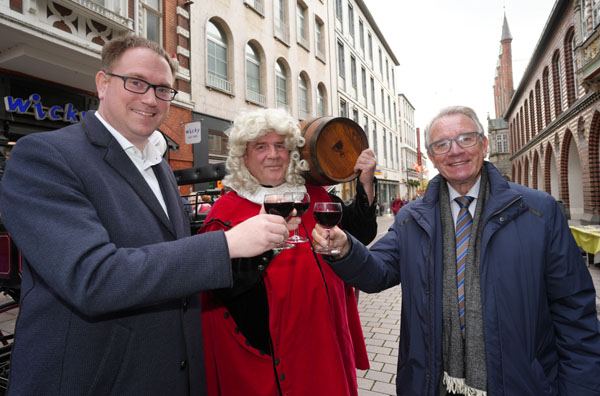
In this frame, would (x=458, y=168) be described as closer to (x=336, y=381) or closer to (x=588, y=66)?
A: (x=336, y=381)

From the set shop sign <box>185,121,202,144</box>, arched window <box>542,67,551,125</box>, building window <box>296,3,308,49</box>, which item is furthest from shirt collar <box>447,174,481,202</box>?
arched window <box>542,67,551,125</box>

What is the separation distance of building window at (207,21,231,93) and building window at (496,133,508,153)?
53.1 meters

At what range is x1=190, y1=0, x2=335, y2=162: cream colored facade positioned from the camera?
10844mm

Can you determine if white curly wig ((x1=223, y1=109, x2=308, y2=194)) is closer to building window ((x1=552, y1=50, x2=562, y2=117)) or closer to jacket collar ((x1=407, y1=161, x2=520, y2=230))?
jacket collar ((x1=407, y1=161, x2=520, y2=230))

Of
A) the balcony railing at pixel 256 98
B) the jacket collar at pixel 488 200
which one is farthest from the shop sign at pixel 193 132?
the jacket collar at pixel 488 200

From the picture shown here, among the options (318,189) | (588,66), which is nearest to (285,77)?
(588,66)

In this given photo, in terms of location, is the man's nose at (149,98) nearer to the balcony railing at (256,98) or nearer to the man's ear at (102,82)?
the man's ear at (102,82)

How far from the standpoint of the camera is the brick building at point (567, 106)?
1281 cm

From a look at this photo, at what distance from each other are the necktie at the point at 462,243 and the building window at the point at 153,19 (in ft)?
32.9

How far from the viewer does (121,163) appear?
4.61 ft

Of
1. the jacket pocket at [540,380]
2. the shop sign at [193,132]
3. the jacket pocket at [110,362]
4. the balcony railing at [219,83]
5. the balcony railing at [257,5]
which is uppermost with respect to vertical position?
the balcony railing at [257,5]

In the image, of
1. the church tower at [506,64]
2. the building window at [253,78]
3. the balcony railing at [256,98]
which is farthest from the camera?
the church tower at [506,64]

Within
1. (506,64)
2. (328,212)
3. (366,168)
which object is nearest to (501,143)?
(506,64)

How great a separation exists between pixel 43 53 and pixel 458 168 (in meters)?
7.91
